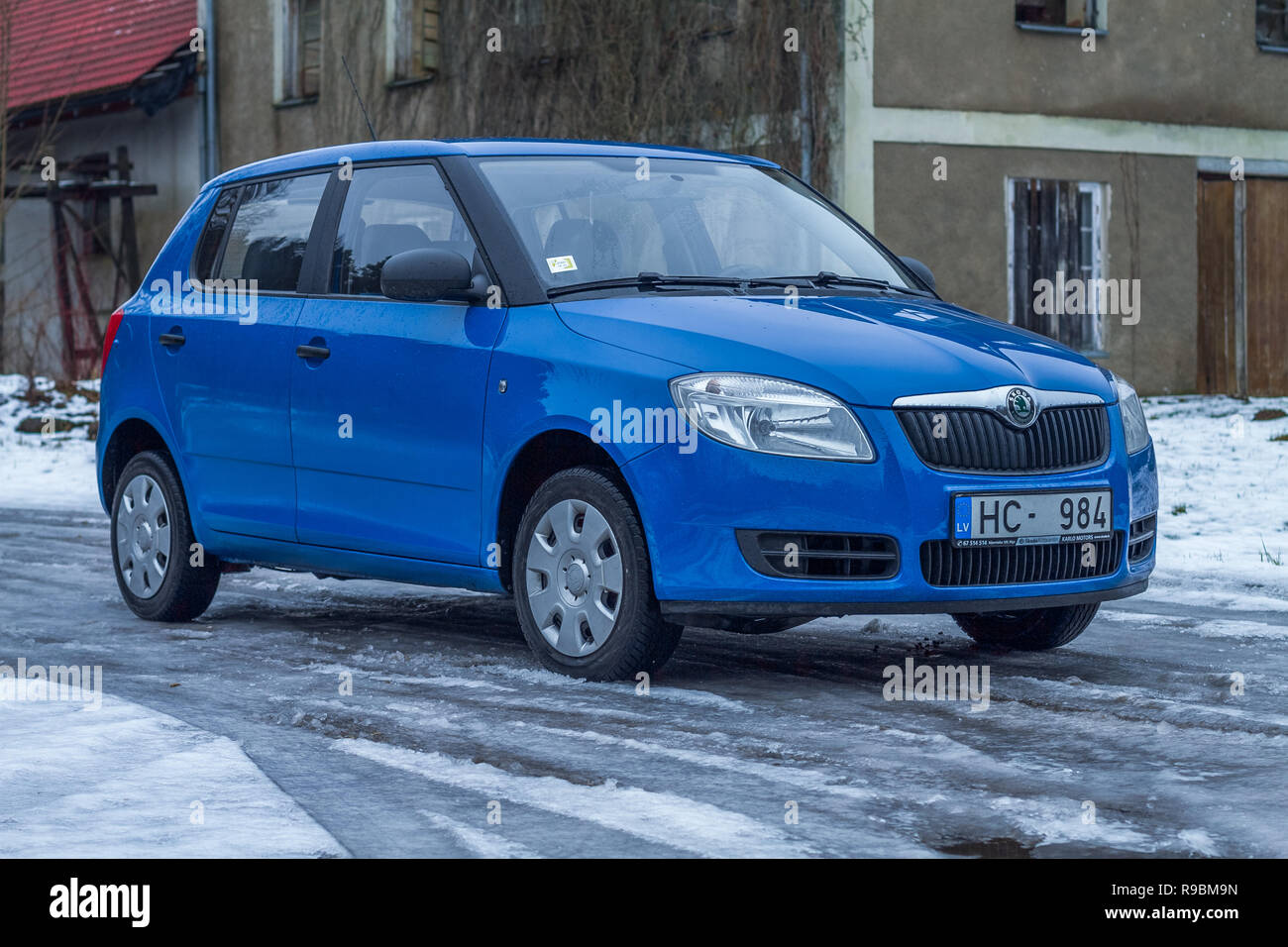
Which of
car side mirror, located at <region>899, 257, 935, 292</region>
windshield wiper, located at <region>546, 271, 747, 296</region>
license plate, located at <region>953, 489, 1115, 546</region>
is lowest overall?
license plate, located at <region>953, 489, 1115, 546</region>

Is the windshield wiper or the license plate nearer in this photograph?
the license plate

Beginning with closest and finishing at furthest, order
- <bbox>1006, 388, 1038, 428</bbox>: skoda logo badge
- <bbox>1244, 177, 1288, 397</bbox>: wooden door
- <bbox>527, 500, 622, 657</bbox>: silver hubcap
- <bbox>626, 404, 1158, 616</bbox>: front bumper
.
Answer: <bbox>626, 404, 1158, 616</bbox>: front bumper, <bbox>1006, 388, 1038, 428</bbox>: skoda logo badge, <bbox>527, 500, 622, 657</bbox>: silver hubcap, <bbox>1244, 177, 1288, 397</bbox>: wooden door

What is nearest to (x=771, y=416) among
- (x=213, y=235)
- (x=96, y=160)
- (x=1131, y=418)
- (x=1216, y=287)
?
(x=1131, y=418)

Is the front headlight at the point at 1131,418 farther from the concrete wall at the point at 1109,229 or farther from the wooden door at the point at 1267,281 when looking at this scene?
the wooden door at the point at 1267,281

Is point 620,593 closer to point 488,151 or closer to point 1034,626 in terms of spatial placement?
A: point 1034,626

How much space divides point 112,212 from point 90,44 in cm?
255

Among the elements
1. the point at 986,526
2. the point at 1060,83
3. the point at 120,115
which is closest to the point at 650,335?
the point at 986,526

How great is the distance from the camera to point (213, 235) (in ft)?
28.3

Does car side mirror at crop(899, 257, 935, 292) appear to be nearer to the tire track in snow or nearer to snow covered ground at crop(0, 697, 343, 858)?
the tire track in snow

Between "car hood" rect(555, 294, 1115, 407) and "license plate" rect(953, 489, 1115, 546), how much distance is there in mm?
346

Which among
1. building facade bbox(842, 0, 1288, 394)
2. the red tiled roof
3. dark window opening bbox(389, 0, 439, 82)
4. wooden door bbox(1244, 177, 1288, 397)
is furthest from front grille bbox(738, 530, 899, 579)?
the red tiled roof

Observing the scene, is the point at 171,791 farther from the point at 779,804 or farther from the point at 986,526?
the point at 986,526

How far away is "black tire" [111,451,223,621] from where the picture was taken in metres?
8.38

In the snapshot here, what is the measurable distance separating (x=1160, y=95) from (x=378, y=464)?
51.0ft
